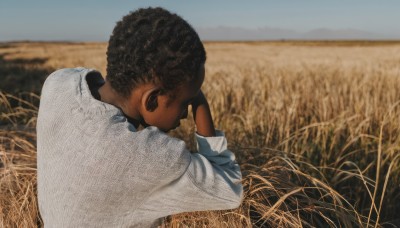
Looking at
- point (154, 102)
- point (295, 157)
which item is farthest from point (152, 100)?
point (295, 157)

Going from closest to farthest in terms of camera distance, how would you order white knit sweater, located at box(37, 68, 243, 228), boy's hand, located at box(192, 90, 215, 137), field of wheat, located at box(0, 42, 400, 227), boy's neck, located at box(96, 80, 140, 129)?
white knit sweater, located at box(37, 68, 243, 228), boy's neck, located at box(96, 80, 140, 129), boy's hand, located at box(192, 90, 215, 137), field of wheat, located at box(0, 42, 400, 227)

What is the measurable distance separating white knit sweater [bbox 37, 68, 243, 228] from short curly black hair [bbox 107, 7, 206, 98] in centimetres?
8

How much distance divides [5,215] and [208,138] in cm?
83

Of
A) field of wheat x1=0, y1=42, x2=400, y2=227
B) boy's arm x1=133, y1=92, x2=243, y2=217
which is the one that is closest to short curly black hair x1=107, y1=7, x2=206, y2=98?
boy's arm x1=133, y1=92, x2=243, y2=217

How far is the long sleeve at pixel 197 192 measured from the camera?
95 cm

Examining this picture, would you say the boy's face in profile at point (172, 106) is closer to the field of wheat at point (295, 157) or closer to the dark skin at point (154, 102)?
the dark skin at point (154, 102)

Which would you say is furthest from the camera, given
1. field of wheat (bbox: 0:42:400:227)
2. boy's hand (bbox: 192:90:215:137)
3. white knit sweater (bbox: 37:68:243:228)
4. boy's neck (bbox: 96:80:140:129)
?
field of wheat (bbox: 0:42:400:227)

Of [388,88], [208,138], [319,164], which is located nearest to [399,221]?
[319,164]

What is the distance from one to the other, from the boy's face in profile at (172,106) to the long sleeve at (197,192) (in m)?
0.11

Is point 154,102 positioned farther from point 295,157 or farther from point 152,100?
point 295,157

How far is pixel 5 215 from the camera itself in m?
1.53

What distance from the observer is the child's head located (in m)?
0.95

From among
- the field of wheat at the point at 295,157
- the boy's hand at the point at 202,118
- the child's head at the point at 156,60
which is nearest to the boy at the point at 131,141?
the child's head at the point at 156,60

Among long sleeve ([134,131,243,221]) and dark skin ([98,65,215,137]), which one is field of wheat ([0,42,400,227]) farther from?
dark skin ([98,65,215,137])
